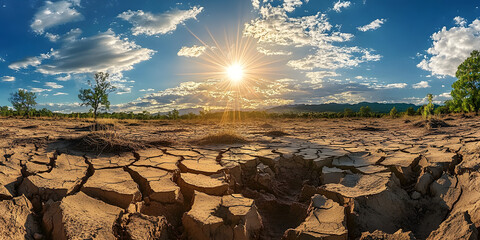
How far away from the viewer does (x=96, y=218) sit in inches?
72.7

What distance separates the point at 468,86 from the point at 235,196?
77.0 ft

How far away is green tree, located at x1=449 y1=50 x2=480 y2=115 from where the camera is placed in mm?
17539

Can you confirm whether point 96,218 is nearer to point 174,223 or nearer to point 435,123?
point 174,223

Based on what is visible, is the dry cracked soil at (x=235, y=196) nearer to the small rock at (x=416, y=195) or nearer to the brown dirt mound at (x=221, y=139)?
the small rock at (x=416, y=195)

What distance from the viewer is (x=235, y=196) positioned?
2.38 metres

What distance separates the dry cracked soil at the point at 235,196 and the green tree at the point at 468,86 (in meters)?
19.5

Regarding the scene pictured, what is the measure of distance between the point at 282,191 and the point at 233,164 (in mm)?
779

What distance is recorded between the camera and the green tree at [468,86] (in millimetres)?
17539

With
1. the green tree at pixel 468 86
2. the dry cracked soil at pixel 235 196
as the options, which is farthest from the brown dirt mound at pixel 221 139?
the green tree at pixel 468 86

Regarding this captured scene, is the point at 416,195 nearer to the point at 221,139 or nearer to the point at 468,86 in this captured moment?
the point at 221,139

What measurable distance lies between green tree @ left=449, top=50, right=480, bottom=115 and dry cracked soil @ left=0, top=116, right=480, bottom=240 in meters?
19.5

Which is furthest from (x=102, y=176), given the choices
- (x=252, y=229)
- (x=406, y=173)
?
(x=406, y=173)

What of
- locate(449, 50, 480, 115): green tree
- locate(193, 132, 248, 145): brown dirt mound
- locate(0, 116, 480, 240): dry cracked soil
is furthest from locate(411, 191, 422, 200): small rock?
locate(449, 50, 480, 115): green tree

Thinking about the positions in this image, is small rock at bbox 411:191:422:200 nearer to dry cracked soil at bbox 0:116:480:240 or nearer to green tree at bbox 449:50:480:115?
dry cracked soil at bbox 0:116:480:240
